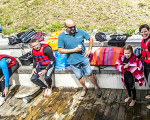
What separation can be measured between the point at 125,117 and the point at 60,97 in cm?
181

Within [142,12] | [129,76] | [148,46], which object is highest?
[142,12]

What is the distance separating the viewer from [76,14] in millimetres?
9984

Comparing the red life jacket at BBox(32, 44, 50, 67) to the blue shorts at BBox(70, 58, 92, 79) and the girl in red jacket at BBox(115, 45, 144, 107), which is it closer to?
the blue shorts at BBox(70, 58, 92, 79)

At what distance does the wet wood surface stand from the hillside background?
3.97m

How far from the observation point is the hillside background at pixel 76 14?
8.89 meters

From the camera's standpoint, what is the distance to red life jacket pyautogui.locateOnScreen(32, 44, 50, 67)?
4.92 m

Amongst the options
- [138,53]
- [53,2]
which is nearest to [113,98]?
[138,53]

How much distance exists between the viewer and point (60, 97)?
5.07m

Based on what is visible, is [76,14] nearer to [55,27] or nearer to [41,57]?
[55,27]

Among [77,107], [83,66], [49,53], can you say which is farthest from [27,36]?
[77,107]

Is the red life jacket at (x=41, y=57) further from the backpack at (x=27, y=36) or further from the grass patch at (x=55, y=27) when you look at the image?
the grass patch at (x=55, y=27)

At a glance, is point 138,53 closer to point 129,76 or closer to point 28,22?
point 129,76

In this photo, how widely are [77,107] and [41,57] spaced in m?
1.57

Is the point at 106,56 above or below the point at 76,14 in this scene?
below
